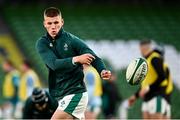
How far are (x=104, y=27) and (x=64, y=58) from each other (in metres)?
11.8

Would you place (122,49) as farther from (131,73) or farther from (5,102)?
(131,73)

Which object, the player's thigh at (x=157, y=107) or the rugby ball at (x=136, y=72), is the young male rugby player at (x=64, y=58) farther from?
the player's thigh at (x=157, y=107)

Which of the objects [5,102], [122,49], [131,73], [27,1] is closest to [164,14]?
[122,49]

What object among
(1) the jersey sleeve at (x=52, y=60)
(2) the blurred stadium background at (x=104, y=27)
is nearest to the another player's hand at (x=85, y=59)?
(1) the jersey sleeve at (x=52, y=60)

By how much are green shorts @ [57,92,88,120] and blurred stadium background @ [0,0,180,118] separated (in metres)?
9.67

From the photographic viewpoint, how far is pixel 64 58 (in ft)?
21.7

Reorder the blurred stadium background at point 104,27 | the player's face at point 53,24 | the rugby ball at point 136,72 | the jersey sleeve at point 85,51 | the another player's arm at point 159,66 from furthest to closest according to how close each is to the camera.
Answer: the blurred stadium background at point 104,27
the another player's arm at point 159,66
the rugby ball at point 136,72
the player's face at point 53,24
the jersey sleeve at point 85,51

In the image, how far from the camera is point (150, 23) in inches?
730

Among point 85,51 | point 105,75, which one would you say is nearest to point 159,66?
point 85,51

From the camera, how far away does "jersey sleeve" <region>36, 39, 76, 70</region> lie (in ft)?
20.9

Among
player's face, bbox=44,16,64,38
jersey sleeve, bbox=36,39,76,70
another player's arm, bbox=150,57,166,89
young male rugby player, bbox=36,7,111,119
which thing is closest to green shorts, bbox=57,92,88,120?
young male rugby player, bbox=36,7,111,119

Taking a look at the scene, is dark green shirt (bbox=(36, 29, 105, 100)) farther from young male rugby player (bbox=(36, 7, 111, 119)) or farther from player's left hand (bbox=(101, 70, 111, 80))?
player's left hand (bbox=(101, 70, 111, 80))

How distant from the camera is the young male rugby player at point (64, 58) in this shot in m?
6.60

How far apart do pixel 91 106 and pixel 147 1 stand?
24.4 ft
